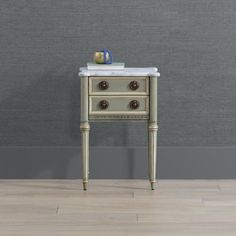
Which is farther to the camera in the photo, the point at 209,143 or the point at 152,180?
the point at 209,143

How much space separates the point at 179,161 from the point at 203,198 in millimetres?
521

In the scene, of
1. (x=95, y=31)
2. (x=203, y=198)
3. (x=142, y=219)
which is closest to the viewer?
(x=142, y=219)

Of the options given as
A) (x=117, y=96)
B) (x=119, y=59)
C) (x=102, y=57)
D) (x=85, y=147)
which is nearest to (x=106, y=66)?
(x=102, y=57)

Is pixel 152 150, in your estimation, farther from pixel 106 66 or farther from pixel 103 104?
pixel 106 66

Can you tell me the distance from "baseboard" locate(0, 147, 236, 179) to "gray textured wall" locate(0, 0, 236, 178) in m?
0.05

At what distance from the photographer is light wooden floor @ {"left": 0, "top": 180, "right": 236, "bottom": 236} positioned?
3393 mm

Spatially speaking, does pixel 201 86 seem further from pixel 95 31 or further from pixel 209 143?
pixel 95 31

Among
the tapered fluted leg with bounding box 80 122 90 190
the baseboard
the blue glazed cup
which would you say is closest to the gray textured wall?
the baseboard

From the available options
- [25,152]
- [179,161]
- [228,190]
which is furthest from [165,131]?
[25,152]

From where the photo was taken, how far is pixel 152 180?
4207 mm

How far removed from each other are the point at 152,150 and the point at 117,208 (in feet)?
1.69

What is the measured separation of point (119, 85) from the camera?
162 inches

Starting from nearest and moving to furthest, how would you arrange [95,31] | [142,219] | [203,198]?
1. [142,219]
2. [203,198]
3. [95,31]

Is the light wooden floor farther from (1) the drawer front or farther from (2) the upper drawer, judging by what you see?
(2) the upper drawer
